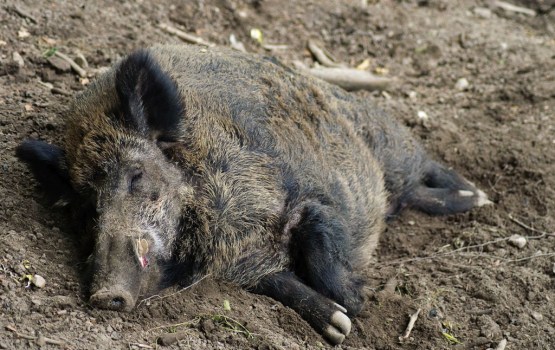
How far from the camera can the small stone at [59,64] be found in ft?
19.4

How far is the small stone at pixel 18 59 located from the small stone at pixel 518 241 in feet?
13.1

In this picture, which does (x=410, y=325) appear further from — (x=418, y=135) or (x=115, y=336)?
(x=418, y=135)

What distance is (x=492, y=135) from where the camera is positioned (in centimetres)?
697

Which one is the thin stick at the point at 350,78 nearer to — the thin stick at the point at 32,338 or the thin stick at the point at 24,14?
the thin stick at the point at 24,14

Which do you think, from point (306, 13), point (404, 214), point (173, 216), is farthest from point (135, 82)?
point (306, 13)

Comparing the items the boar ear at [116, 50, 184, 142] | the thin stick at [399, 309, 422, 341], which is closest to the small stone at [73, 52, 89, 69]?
the boar ear at [116, 50, 184, 142]

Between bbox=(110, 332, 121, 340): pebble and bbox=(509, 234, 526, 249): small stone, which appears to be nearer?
bbox=(110, 332, 121, 340): pebble

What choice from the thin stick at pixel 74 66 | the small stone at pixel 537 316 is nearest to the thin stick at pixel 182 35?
the thin stick at pixel 74 66

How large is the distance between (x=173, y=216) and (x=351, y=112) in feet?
6.97

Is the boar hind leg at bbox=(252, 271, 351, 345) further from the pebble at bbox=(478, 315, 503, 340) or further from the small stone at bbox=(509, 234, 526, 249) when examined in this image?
the small stone at bbox=(509, 234, 526, 249)

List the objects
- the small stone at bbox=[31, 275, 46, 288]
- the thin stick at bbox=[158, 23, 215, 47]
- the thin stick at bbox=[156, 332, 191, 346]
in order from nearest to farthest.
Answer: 1. the thin stick at bbox=[156, 332, 191, 346]
2. the small stone at bbox=[31, 275, 46, 288]
3. the thin stick at bbox=[158, 23, 215, 47]

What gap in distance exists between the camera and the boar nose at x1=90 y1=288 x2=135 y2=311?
377 centimetres

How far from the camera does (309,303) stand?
4.66 meters

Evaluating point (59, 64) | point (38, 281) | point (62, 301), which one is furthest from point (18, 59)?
point (62, 301)
